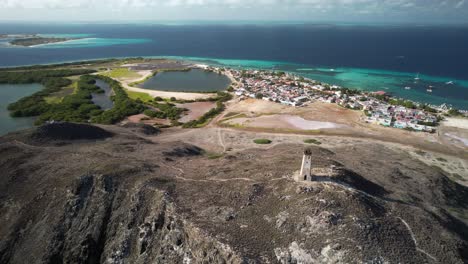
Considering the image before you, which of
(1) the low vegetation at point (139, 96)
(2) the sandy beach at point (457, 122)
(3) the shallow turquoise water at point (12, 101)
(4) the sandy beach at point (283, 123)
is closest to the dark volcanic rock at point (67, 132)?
(3) the shallow turquoise water at point (12, 101)

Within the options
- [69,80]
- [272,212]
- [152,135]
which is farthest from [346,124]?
[69,80]

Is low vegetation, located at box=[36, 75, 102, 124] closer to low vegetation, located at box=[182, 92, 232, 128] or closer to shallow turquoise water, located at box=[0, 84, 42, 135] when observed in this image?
shallow turquoise water, located at box=[0, 84, 42, 135]

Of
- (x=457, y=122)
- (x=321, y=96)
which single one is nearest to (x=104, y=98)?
(x=321, y=96)

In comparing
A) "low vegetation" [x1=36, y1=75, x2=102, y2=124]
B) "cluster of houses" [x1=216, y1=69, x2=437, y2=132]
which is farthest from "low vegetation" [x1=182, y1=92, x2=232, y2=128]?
"low vegetation" [x1=36, y1=75, x2=102, y2=124]

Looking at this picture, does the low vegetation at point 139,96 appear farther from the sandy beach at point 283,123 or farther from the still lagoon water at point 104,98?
the sandy beach at point 283,123

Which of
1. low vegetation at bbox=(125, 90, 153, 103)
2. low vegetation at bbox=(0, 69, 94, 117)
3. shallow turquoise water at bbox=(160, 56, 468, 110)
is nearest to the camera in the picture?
low vegetation at bbox=(0, 69, 94, 117)

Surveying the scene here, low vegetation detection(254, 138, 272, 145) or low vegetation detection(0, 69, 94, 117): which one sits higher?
low vegetation detection(0, 69, 94, 117)

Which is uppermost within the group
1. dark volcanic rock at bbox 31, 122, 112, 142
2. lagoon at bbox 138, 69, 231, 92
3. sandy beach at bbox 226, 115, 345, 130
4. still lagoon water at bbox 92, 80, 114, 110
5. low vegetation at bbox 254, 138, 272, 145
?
dark volcanic rock at bbox 31, 122, 112, 142
